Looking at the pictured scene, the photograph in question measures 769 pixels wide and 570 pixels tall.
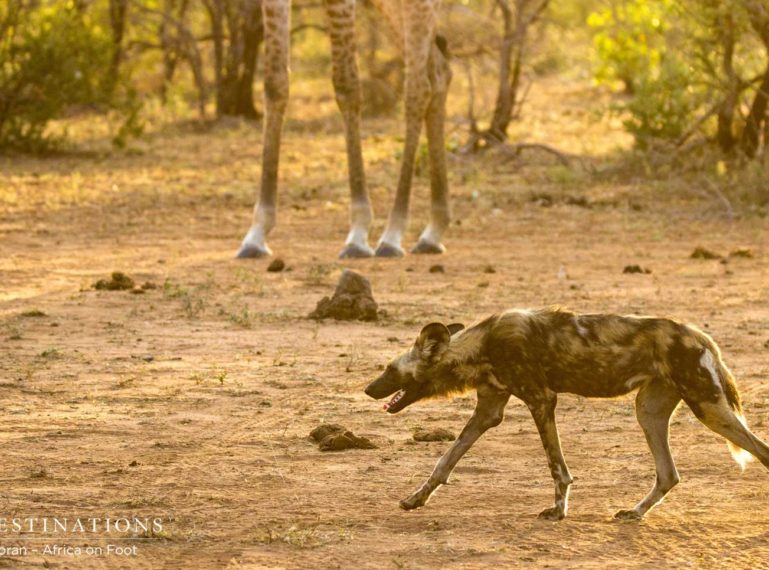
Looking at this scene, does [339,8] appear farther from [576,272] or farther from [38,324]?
[38,324]

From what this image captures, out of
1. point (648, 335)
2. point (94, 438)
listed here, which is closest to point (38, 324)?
point (94, 438)

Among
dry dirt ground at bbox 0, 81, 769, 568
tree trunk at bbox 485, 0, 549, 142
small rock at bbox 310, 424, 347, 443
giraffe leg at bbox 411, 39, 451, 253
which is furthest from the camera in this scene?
tree trunk at bbox 485, 0, 549, 142

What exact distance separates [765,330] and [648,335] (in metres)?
3.68

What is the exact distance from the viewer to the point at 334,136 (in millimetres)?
18266

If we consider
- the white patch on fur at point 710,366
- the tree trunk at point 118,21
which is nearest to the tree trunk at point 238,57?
the tree trunk at point 118,21

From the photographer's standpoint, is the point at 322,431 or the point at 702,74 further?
the point at 702,74

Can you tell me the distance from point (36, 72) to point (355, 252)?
7.16 meters

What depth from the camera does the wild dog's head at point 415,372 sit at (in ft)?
15.5

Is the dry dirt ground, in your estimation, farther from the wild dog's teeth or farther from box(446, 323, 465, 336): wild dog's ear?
box(446, 323, 465, 336): wild dog's ear

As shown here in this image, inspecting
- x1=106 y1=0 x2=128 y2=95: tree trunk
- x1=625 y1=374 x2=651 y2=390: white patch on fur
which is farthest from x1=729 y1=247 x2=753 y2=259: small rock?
x1=106 y1=0 x2=128 y2=95: tree trunk

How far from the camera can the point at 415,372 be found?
477cm

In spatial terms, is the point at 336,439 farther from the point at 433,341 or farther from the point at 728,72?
the point at 728,72

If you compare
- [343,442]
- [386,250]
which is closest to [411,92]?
[386,250]

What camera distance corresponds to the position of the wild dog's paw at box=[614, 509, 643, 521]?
4.56 metres
